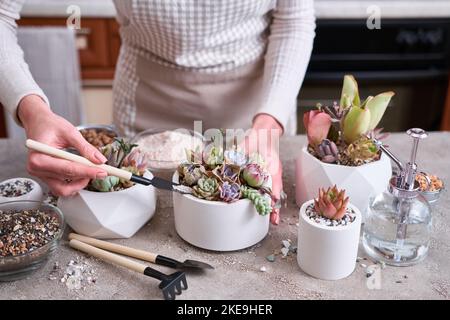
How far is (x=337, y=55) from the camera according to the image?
6.61ft

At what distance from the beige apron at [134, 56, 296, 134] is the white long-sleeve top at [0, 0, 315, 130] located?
0.02m

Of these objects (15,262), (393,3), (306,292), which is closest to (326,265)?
(306,292)

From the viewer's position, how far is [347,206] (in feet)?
2.49

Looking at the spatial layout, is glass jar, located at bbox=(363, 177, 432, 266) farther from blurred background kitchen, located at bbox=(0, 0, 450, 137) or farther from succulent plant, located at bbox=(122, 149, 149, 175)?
blurred background kitchen, located at bbox=(0, 0, 450, 137)

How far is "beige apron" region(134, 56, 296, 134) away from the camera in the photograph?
4.04 feet

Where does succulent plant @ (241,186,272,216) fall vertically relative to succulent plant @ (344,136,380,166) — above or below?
below

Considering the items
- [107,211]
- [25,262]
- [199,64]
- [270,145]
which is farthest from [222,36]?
[25,262]

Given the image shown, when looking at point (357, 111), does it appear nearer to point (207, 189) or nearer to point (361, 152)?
point (361, 152)

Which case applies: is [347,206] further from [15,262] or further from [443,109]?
[443,109]

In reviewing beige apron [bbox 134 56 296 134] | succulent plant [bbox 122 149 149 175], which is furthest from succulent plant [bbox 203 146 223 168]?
beige apron [bbox 134 56 296 134]

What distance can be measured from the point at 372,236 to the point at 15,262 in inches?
20.4

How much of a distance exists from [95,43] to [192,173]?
4.53 feet

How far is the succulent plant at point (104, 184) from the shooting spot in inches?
31.4

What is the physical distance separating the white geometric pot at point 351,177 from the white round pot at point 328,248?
10 centimetres
